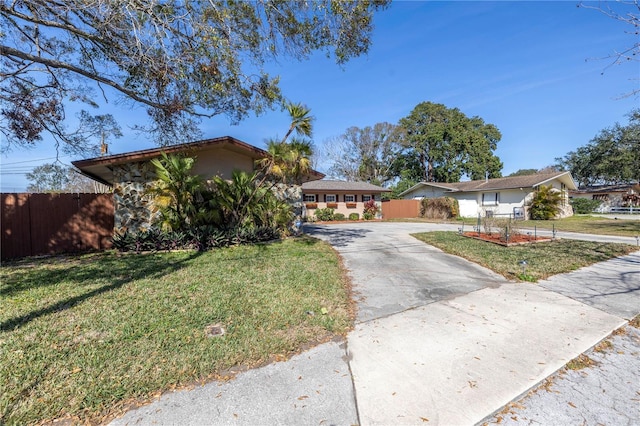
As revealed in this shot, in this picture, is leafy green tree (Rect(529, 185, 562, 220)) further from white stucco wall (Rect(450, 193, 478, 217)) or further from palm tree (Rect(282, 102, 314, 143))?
palm tree (Rect(282, 102, 314, 143))

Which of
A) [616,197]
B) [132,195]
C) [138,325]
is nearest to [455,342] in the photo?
[138,325]

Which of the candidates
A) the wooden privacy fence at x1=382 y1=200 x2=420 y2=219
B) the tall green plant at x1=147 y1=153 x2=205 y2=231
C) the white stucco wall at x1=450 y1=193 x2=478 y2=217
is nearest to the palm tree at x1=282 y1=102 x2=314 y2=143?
the tall green plant at x1=147 y1=153 x2=205 y2=231

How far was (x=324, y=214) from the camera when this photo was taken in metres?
22.4

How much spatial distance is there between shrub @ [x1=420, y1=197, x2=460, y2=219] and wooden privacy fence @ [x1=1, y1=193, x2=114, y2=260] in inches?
910

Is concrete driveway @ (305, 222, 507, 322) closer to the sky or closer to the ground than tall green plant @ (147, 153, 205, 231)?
closer to the ground

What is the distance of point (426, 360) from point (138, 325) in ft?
11.4

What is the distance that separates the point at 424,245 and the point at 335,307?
6722 millimetres

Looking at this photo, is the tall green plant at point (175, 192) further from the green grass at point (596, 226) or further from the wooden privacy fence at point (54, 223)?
the green grass at point (596, 226)

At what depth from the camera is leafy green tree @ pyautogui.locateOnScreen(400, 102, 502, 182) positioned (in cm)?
3403

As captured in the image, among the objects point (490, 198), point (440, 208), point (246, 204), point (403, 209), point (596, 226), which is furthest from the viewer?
point (403, 209)

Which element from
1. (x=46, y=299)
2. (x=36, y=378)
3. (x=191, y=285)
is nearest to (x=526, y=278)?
(x=191, y=285)

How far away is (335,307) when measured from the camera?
14.2 feet

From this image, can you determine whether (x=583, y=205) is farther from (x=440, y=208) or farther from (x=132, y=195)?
(x=132, y=195)

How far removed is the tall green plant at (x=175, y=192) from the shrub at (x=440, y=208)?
21021mm
